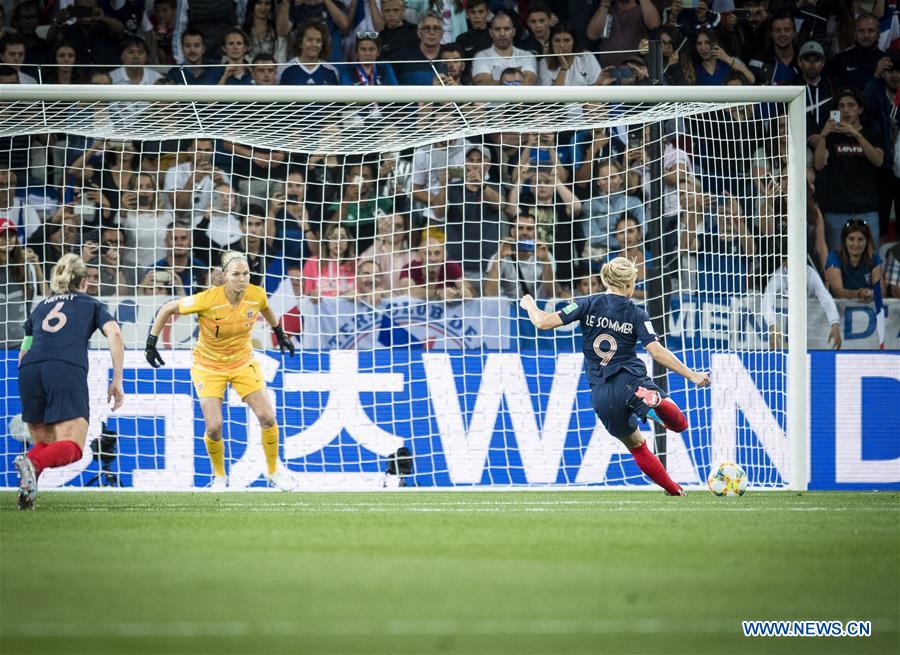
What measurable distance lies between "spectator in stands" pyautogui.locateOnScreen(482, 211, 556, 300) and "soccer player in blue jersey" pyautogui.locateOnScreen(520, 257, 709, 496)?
268cm

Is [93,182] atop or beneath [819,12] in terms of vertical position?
beneath

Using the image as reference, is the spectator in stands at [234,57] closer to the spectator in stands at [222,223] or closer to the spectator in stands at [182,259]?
the spectator in stands at [222,223]

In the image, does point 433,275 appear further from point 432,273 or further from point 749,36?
point 749,36

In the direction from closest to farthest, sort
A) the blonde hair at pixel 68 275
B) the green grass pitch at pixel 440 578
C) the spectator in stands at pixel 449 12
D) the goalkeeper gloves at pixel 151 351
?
the green grass pitch at pixel 440 578
the blonde hair at pixel 68 275
the goalkeeper gloves at pixel 151 351
the spectator in stands at pixel 449 12

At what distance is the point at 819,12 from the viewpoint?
14414mm

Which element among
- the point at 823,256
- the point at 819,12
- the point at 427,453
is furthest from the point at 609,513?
the point at 819,12

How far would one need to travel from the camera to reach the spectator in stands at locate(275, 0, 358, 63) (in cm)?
1385

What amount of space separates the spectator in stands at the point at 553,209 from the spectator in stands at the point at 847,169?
2.78 m

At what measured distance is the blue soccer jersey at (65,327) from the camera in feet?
28.8

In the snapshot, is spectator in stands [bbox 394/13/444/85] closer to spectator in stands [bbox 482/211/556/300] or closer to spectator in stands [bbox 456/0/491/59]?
spectator in stands [bbox 456/0/491/59]

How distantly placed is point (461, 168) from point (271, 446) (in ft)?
12.5

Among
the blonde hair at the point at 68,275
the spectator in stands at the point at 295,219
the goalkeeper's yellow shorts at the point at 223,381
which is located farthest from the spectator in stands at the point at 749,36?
the blonde hair at the point at 68,275

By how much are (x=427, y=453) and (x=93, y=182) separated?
432 cm

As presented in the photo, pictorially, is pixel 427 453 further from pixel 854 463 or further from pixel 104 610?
pixel 104 610
